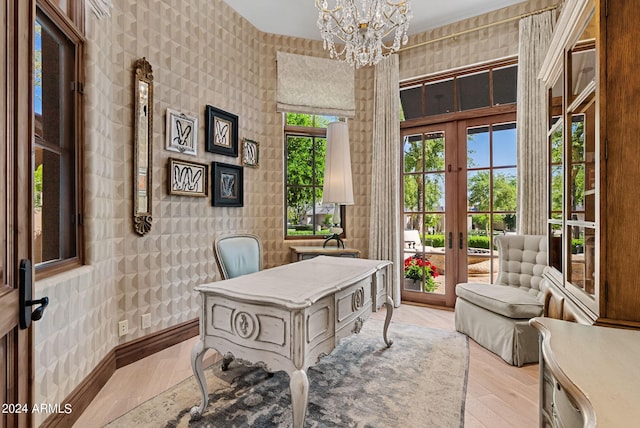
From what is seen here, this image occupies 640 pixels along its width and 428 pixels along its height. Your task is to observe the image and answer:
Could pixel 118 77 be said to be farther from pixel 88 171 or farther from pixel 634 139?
pixel 634 139

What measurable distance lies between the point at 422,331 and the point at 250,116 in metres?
3.07

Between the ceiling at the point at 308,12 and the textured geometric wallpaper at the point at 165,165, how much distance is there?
0.10 metres

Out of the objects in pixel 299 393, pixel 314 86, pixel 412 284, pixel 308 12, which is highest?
pixel 308 12

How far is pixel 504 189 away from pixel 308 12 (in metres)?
3.04

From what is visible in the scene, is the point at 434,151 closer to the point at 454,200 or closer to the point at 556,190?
the point at 454,200

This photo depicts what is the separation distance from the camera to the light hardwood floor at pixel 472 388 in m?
1.84

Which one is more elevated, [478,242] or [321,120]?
[321,120]

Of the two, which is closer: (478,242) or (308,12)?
(308,12)

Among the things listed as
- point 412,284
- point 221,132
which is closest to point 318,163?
point 221,132

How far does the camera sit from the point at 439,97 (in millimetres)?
4027

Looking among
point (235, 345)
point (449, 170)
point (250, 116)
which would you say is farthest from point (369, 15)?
point (235, 345)

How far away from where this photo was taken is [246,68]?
3750 mm

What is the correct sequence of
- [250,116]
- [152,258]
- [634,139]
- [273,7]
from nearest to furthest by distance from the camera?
[634,139], [152,258], [273,7], [250,116]

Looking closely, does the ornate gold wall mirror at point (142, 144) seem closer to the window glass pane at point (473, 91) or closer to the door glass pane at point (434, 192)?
the door glass pane at point (434, 192)
